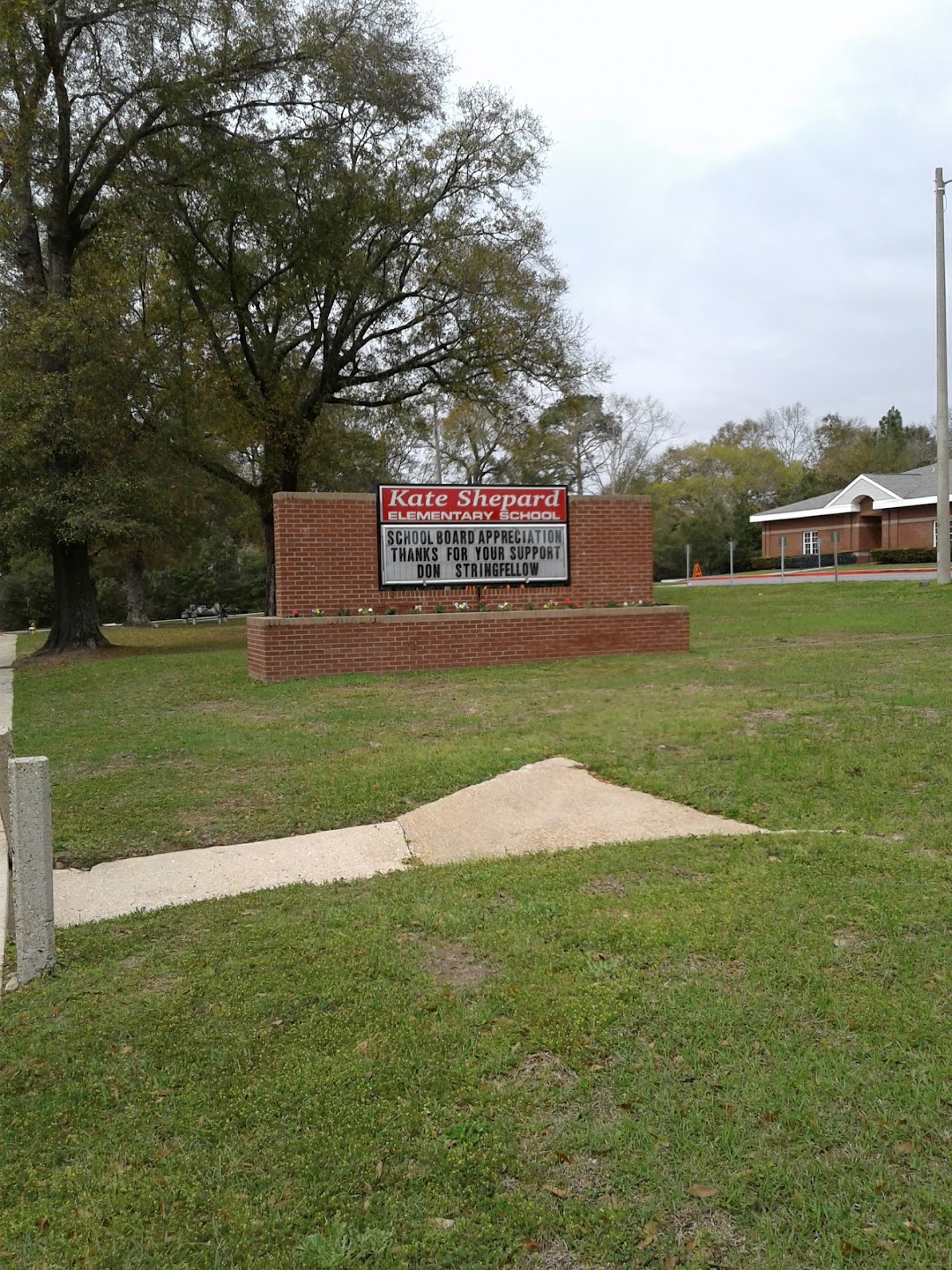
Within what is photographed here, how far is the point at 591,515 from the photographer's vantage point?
1612cm

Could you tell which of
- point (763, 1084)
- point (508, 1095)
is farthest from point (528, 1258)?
point (763, 1084)

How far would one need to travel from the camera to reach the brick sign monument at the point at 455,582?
563 inches

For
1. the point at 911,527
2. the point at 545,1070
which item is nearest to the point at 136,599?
the point at 911,527

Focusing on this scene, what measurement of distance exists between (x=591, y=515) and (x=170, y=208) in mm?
12316

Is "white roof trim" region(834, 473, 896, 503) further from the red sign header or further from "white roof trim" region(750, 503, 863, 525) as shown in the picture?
the red sign header

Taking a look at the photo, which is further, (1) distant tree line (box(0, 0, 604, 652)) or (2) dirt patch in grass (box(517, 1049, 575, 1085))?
(1) distant tree line (box(0, 0, 604, 652))

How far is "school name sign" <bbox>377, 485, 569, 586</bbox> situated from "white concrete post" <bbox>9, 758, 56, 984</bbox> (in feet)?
34.9

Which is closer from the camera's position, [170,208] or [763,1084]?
[763,1084]

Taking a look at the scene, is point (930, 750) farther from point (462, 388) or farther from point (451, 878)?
point (462, 388)

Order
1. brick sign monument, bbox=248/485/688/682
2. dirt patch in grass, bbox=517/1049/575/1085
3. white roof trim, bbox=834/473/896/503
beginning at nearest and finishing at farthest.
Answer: dirt patch in grass, bbox=517/1049/575/1085, brick sign monument, bbox=248/485/688/682, white roof trim, bbox=834/473/896/503

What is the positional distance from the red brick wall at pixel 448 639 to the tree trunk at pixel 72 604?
329 inches

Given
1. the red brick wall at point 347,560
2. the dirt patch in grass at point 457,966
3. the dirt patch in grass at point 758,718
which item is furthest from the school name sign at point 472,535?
the dirt patch in grass at point 457,966

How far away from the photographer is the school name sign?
49.0 ft

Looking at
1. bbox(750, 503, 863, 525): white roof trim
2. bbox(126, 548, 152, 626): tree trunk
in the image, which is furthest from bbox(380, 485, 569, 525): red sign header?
bbox(750, 503, 863, 525): white roof trim
